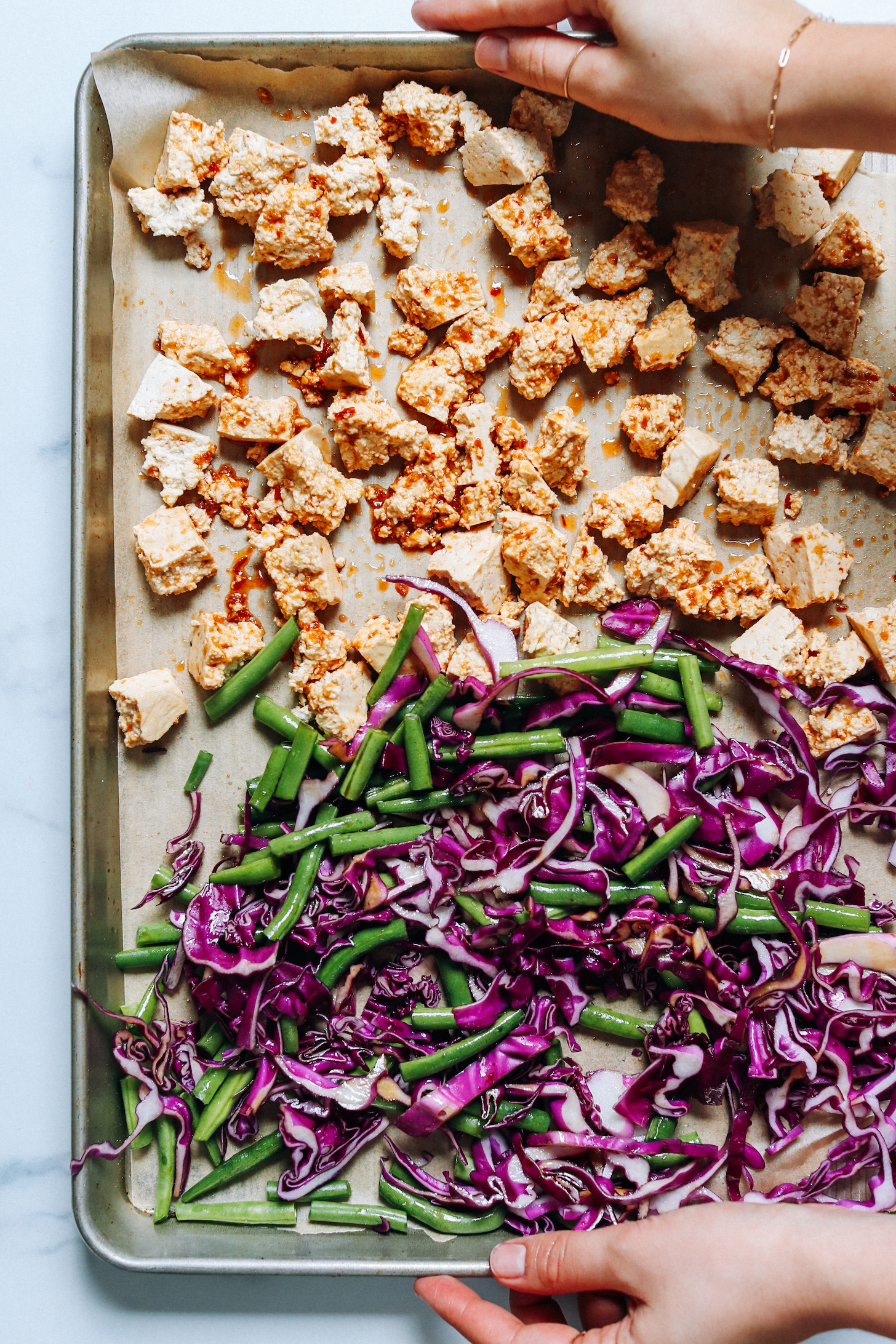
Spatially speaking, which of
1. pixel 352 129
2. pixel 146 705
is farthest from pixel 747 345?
pixel 146 705

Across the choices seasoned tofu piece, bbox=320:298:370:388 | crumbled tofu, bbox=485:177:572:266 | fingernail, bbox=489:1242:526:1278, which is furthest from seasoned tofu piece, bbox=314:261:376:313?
fingernail, bbox=489:1242:526:1278

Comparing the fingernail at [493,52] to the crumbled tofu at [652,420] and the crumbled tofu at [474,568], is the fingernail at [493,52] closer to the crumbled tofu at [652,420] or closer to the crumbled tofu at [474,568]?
the crumbled tofu at [652,420]

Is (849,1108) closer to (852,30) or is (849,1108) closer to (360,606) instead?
(360,606)

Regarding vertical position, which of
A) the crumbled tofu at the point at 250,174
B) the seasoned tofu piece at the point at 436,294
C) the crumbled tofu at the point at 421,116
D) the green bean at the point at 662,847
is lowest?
the green bean at the point at 662,847

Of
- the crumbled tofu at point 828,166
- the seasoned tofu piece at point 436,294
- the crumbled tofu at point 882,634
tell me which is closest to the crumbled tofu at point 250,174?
the seasoned tofu piece at point 436,294

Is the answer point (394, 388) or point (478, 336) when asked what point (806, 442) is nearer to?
point (478, 336)

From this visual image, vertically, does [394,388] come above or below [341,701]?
above
